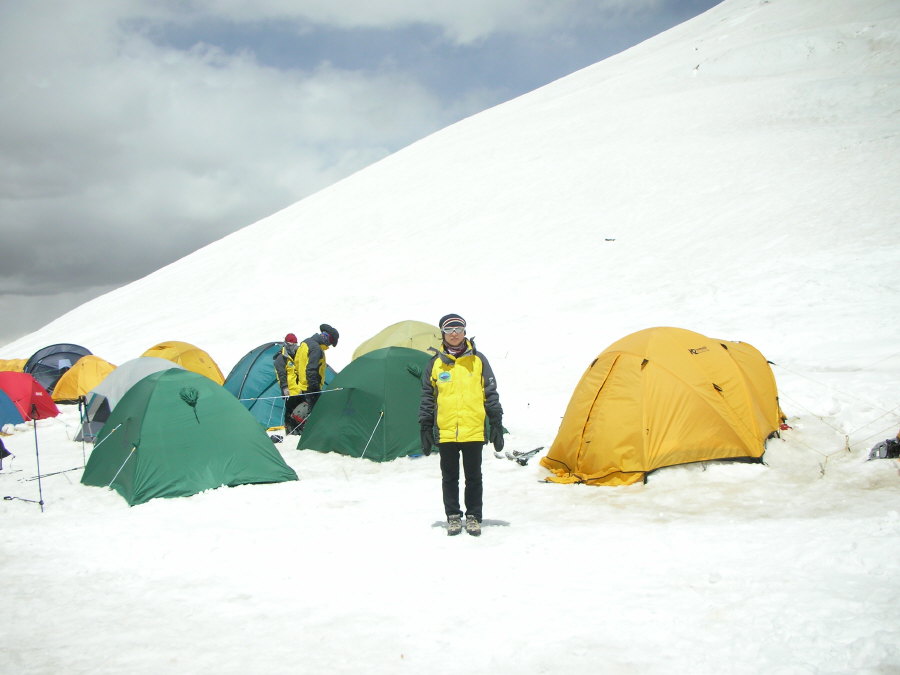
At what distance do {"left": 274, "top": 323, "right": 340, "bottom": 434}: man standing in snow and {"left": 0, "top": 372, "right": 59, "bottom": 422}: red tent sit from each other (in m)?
8.60

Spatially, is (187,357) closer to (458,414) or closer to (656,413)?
(458,414)

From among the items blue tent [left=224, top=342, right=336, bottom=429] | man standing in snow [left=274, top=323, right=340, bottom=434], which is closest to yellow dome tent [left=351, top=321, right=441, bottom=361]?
blue tent [left=224, top=342, right=336, bottom=429]

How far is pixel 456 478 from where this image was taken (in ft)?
21.4

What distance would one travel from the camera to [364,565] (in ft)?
18.8

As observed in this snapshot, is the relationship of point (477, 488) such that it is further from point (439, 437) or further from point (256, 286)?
point (256, 286)

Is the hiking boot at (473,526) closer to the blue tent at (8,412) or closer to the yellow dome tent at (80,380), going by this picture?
the blue tent at (8,412)

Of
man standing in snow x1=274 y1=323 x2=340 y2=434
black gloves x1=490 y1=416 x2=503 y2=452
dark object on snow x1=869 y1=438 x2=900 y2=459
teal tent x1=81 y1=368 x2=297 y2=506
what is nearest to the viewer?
black gloves x1=490 y1=416 x2=503 y2=452

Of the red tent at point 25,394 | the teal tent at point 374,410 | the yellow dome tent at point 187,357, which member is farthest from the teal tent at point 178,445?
the red tent at point 25,394

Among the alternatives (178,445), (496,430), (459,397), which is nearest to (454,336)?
(459,397)

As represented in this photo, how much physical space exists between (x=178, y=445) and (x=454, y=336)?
476 centimetres

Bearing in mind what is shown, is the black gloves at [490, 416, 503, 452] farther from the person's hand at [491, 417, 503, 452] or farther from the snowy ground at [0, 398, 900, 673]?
the snowy ground at [0, 398, 900, 673]

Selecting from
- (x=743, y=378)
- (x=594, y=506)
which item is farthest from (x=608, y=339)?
(x=594, y=506)

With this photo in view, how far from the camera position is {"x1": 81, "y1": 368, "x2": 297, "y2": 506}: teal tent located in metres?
8.45

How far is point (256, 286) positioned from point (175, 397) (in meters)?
30.3
